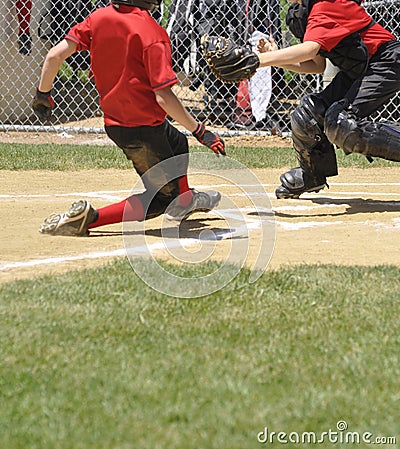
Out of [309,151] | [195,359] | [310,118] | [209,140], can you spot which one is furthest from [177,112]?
[195,359]

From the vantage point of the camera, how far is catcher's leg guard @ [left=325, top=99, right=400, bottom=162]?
547cm

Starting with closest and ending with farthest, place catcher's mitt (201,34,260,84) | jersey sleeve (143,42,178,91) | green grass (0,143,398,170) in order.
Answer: jersey sleeve (143,42,178,91) < catcher's mitt (201,34,260,84) < green grass (0,143,398,170)

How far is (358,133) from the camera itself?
548cm

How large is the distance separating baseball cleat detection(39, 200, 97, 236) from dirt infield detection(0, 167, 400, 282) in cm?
6

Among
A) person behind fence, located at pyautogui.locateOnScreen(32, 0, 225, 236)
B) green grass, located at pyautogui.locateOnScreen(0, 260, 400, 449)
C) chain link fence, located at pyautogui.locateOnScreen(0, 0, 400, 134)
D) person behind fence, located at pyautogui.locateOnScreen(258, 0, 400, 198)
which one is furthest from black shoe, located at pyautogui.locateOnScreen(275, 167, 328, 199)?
chain link fence, located at pyautogui.locateOnScreen(0, 0, 400, 134)

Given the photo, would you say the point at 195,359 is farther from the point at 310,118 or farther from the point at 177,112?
the point at 310,118

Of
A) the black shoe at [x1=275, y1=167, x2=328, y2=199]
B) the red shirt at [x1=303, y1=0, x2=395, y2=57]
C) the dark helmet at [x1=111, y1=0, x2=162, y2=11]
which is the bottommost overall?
the black shoe at [x1=275, y1=167, x2=328, y2=199]

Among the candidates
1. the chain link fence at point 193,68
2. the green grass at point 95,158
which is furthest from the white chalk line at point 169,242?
the chain link fence at point 193,68

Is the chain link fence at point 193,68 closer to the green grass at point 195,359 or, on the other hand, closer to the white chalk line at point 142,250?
the white chalk line at point 142,250

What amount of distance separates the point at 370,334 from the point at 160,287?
37.4 inches

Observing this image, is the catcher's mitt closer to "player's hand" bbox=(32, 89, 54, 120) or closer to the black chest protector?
the black chest protector

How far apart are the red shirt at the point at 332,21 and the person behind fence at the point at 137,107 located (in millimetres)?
1113

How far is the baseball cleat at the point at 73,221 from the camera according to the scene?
467 cm

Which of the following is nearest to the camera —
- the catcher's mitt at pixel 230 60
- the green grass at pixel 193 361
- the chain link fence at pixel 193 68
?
the green grass at pixel 193 361
